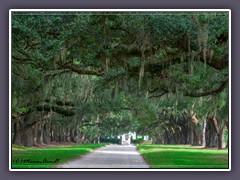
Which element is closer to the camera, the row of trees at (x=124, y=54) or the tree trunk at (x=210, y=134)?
the row of trees at (x=124, y=54)

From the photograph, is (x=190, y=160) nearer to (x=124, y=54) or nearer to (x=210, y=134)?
(x=124, y=54)

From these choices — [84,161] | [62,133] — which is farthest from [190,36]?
[62,133]

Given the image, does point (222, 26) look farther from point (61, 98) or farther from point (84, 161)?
point (61, 98)

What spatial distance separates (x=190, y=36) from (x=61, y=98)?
33.8 feet

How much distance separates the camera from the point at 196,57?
13.2 meters

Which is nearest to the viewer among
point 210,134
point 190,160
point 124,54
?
point 190,160

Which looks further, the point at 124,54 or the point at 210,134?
the point at 210,134

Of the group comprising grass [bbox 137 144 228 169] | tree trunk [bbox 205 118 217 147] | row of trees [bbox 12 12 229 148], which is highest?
row of trees [bbox 12 12 229 148]

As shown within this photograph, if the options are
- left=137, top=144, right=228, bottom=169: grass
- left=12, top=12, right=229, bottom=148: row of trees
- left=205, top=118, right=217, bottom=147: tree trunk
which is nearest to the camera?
left=137, top=144, right=228, bottom=169: grass

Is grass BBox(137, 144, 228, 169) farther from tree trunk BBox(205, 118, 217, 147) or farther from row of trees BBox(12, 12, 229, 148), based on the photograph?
tree trunk BBox(205, 118, 217, 147)

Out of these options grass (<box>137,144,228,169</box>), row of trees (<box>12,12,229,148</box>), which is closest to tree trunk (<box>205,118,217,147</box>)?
grass (<box>137,144,228,169</box>)

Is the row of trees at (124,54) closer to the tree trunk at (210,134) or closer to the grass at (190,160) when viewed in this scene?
the grass at (190,160)

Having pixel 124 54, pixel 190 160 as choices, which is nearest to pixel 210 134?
pixel 124 54

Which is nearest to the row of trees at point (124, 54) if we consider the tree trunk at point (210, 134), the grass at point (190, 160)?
the grass at point (190, 160)
